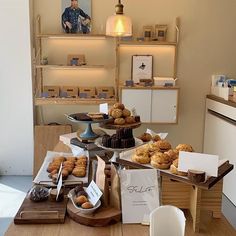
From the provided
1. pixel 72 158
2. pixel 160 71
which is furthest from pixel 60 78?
pixel 72 158

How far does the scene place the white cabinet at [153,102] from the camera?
371 centimetres

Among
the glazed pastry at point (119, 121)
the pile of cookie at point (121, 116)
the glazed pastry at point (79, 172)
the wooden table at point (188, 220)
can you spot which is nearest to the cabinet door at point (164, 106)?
the pile of cookie at point (121, 116)

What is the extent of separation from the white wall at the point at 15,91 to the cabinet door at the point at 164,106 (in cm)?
147

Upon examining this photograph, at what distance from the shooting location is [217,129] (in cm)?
368

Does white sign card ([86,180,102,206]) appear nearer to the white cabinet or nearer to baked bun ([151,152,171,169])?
baked bun ([151,152,171,169])

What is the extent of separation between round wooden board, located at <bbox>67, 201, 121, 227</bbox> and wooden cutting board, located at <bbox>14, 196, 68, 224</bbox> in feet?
0.15

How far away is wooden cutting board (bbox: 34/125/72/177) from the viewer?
391cm

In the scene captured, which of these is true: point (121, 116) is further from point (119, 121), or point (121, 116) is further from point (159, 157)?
point (159, 157)

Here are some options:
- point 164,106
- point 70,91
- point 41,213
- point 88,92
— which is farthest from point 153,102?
point 41,213

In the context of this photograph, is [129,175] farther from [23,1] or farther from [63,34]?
[23,1]

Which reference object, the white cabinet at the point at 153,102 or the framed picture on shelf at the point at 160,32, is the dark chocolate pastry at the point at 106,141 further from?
the framed picture on shelf at the point at 160,32

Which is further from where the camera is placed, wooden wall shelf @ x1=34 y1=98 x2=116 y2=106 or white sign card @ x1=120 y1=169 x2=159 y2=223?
wooden wall shelf @ x1=34 y1=98 x2=116 y2=106

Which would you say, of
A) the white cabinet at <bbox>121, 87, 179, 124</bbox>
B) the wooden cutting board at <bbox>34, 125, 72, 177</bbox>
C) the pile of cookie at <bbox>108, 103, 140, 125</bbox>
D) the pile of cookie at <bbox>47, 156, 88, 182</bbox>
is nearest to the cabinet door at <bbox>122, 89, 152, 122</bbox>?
the white cabinet at <bbox>121, 87, 179, 124</bbox>

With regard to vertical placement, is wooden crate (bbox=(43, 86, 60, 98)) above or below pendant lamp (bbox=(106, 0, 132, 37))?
below
